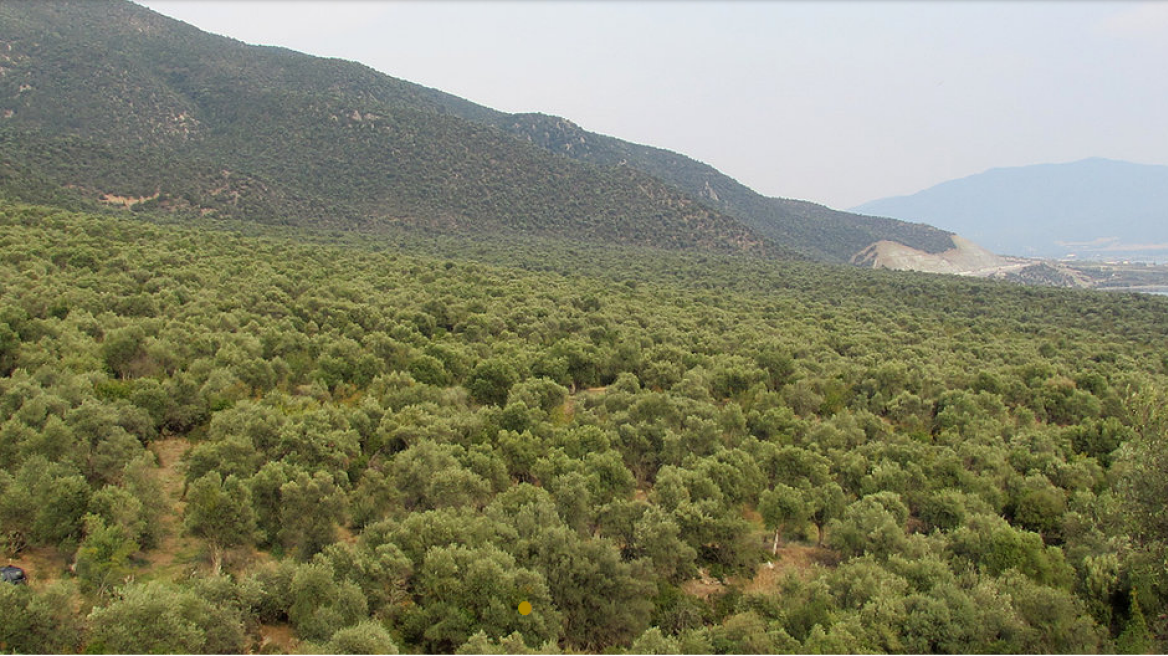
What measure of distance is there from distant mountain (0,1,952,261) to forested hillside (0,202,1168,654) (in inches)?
1824

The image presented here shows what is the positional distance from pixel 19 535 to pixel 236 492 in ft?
18.0

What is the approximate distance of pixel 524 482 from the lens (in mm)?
23062

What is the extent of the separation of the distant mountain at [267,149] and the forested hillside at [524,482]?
46.3 meters

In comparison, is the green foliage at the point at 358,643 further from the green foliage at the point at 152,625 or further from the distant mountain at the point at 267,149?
the distant mountain at the point at 267,149

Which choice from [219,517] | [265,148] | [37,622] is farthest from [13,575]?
[265,148]

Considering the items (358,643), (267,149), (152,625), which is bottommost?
(152,625)

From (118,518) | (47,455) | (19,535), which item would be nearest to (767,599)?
(118,518)

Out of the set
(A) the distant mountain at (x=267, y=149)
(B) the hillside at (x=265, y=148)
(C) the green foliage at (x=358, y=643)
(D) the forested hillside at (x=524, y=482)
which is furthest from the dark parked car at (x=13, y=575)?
(B) the hillside at (x=265, y=148)

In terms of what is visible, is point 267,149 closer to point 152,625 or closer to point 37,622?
point 37,622

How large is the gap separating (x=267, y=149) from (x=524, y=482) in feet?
357

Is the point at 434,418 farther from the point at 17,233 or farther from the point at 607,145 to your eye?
the point at 607,145

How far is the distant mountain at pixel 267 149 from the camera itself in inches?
3376

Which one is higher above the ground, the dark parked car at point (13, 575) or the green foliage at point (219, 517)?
the green foliage at point (219, 517)

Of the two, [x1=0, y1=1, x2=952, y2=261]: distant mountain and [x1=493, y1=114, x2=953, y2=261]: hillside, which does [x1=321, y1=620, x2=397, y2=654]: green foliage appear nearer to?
[x1=0, y1=1, x2=952, y2=261]: distant mountain
